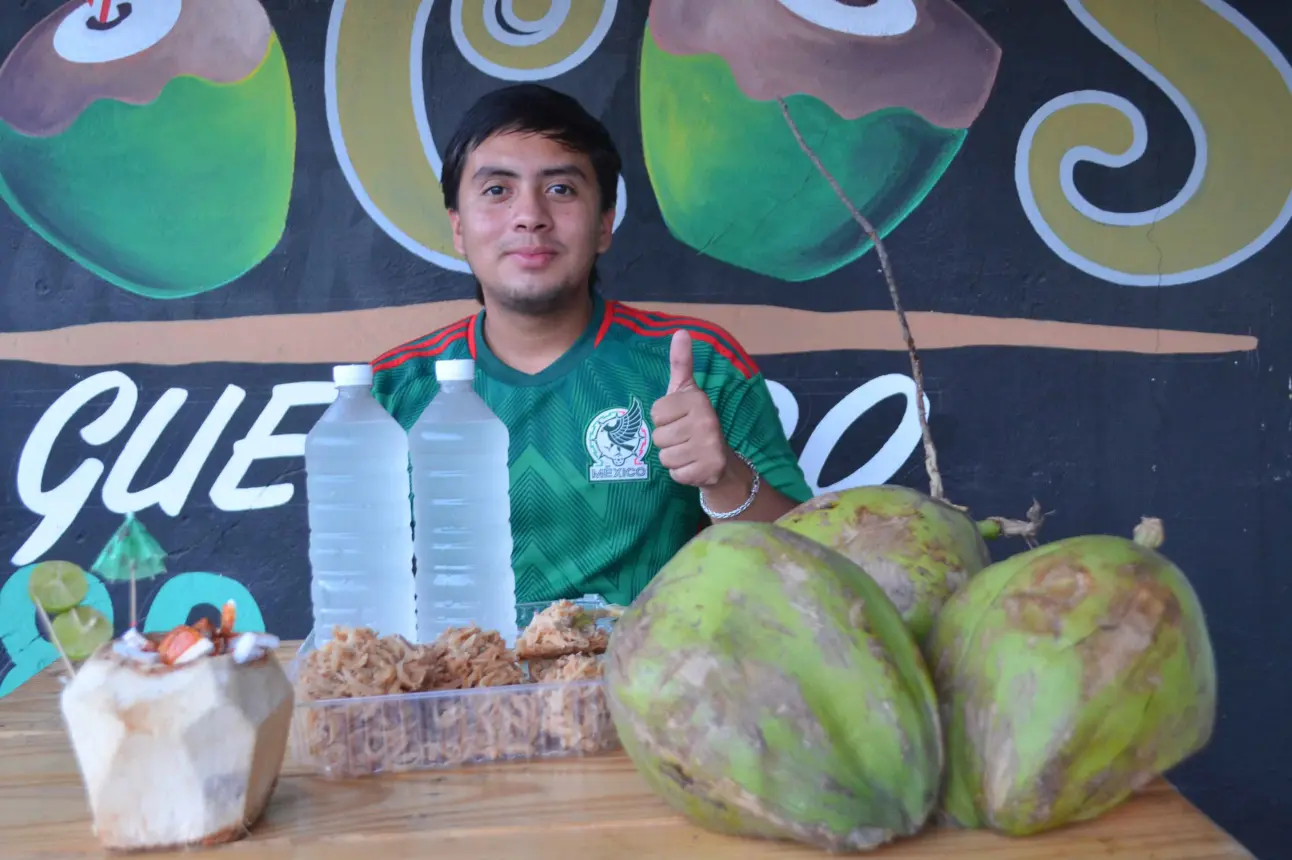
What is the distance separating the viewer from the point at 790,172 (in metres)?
2.61

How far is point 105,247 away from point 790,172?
5.60 feet

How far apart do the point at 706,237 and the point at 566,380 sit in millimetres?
784

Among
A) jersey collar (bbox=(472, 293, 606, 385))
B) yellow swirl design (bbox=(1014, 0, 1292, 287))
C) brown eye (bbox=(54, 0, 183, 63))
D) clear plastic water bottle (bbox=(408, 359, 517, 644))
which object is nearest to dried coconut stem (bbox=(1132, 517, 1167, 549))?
clear plastic water bottle (bbox=(408, 359, 517, 644))

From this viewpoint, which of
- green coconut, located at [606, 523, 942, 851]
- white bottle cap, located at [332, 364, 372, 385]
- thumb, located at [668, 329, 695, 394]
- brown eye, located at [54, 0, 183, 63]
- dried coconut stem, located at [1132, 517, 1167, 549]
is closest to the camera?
green coconut, located at [606, 523, 942, 851]

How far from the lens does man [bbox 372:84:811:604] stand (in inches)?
76.2

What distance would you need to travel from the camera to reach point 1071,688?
2.65ft

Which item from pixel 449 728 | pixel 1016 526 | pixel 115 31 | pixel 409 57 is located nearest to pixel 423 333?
pixel 409 57

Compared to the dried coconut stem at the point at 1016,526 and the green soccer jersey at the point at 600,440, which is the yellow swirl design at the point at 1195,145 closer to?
the green soccer jersey at the point at 600,440

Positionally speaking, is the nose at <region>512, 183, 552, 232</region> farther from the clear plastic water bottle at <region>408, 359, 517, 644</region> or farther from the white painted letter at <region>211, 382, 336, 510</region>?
the white painted letter at <region>211, 382, 336, 510</region>

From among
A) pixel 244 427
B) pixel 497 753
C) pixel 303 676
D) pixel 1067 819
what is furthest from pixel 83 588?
pixel 244 427

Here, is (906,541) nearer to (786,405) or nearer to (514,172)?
(514,172)

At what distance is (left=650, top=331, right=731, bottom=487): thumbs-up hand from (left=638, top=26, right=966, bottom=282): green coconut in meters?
1.14

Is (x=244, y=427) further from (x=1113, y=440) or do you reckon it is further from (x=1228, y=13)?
(x=1228, y=13)

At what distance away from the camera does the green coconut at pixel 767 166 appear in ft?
8.52
